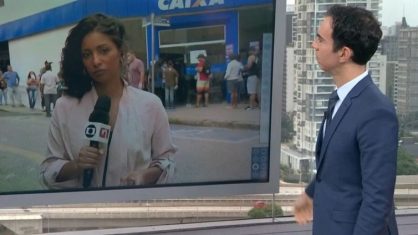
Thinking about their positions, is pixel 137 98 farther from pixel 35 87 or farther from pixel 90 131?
pixel 35 87

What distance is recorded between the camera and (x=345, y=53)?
6.03 ft

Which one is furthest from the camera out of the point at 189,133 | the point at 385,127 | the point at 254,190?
the point at 254,190

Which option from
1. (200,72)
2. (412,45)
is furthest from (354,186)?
(412,45)

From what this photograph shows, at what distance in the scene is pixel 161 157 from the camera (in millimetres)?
3510

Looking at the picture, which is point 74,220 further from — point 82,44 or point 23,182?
point 82,44

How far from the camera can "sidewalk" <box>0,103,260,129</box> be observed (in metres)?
3.46

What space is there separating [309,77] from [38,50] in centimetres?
180

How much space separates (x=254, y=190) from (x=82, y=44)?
142cm

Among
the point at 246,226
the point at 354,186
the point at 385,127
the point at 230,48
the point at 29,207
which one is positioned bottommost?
the point at 246,226

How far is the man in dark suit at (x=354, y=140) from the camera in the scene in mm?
1721

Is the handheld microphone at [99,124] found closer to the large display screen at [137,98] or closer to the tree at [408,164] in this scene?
the large display screen at [137,98]

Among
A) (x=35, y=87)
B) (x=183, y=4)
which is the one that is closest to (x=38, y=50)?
(x=35, y=87)

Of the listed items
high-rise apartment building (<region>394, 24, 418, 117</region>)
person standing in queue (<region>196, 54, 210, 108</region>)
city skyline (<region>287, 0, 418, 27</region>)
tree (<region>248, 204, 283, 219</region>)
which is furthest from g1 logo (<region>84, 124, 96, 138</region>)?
high-rise apartment building (<region>394, 24, 418, 117</region>)

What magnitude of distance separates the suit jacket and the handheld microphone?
1728mm
